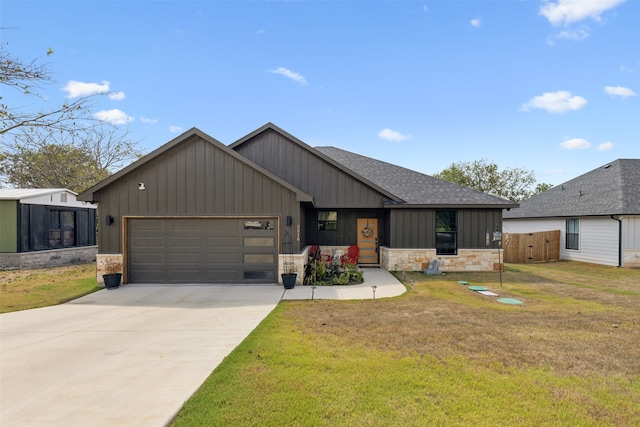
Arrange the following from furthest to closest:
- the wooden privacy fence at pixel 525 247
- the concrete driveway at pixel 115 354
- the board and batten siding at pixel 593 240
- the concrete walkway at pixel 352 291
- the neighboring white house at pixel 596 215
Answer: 1. the wooden privacy fence at pixel 525 247
2. the board and batten siding at pixel 593 240
3. the neighboring white house at pixel 596 215
4. the concrete walkway at pixel 352 291
5. the concrete driveway at pixel 115 354

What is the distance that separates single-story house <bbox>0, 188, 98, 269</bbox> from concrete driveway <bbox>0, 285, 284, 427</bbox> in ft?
29.8

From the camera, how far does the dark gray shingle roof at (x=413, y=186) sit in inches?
505

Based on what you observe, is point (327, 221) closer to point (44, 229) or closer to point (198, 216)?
point (198, 216)

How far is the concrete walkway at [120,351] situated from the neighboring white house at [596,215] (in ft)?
44.6

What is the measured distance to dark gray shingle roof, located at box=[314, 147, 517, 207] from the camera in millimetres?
12820

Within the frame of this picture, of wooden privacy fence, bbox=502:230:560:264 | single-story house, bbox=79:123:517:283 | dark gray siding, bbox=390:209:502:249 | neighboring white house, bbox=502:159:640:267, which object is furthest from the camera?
wooden privacy fence, bbox=502:230:560:264

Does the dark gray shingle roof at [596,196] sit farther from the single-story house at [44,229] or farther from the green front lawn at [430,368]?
the single-story house at [44,229]

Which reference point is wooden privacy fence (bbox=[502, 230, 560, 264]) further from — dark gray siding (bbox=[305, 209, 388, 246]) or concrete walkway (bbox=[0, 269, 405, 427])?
concrete walkway (bbox=[0, 269, 405, 427])

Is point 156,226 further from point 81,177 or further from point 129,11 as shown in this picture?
point 81,177

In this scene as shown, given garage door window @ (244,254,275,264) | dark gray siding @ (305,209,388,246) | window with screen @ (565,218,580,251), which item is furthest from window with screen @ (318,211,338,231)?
window with screen @ (565,218,580,251)

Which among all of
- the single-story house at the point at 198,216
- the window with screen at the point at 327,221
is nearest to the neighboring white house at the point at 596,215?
the window with screen at the point at 327,221

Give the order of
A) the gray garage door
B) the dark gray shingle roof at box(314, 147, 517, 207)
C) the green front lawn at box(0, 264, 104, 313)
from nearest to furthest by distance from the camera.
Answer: the green front lawn at box(0, 264, 104, 313)
the gray garage door
the dark gray shingle roof at box(314, 147, 517, 207)

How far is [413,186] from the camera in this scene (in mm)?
14430

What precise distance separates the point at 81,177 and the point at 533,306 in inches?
1174
